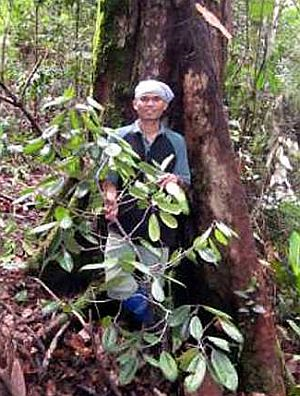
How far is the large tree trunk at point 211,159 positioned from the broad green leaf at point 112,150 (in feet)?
4.44

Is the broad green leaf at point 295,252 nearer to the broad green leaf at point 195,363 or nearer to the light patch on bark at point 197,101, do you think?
the light patch on bark at point 197,101

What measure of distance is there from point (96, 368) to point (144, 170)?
1411 millimetres

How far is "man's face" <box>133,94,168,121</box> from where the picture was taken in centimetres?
403

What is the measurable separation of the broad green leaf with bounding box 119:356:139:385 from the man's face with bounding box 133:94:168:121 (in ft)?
4.36

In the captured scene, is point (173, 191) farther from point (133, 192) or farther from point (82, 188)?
point (82, 188)

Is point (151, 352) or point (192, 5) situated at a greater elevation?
point (192, 5)

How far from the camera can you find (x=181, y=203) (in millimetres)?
3281

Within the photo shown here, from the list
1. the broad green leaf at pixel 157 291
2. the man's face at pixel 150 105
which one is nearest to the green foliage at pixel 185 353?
the broad green leaf at pixel 157 291

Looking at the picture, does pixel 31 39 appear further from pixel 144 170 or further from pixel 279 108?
pixel 144 170

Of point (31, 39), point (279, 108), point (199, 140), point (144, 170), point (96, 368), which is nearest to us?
point (144, 170)

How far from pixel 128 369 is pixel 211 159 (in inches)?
57.9

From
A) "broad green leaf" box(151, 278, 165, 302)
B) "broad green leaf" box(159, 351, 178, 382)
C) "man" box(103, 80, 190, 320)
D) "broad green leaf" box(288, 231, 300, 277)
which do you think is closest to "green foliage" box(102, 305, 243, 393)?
"broad green leaf" box(159, 351, 178, 382)

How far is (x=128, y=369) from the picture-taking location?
3.47 metres

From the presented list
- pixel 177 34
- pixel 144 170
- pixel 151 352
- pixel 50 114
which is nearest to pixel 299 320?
pixel 151 352
